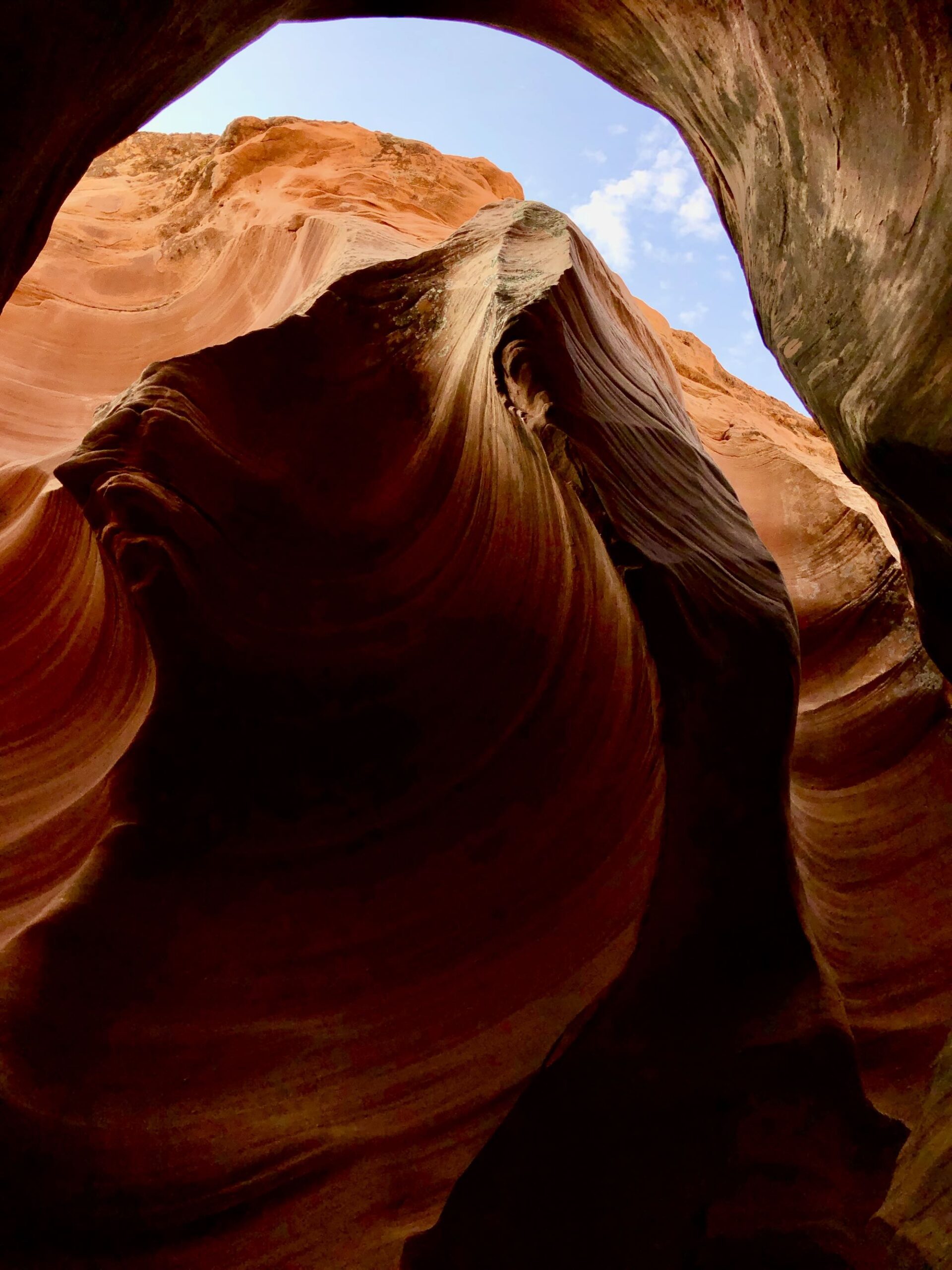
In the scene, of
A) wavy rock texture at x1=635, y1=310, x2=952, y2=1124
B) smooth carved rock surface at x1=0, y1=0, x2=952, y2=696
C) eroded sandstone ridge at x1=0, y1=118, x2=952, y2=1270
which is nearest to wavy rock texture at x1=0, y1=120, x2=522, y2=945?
eroded sandstone ridge at x1=0, y1=118, x2=952, y2=1270

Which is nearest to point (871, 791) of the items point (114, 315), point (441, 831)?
point (441, 831)

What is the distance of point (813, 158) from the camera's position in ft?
8.34

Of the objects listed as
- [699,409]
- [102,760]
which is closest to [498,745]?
[102,760]

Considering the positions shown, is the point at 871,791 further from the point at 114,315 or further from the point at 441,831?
the point at 114,315

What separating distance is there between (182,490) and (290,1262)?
297 cm

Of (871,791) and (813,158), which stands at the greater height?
(813,158)

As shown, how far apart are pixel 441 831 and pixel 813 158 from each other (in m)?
2.84

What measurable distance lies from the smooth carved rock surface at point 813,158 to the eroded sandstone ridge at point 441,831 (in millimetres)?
797

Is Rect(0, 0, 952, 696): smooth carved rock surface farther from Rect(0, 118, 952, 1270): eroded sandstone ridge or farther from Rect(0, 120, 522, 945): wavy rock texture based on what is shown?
Rect(0, 120, 522, 945): wavy rock texture

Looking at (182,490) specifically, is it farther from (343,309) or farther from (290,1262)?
(290,1262)

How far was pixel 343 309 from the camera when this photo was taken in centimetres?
413

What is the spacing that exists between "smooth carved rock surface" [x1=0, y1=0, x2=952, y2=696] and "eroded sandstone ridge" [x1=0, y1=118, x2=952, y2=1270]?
0.80 meters

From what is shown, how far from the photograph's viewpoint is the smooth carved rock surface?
2.03 m

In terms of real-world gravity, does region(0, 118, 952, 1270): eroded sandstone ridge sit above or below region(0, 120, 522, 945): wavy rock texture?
below
